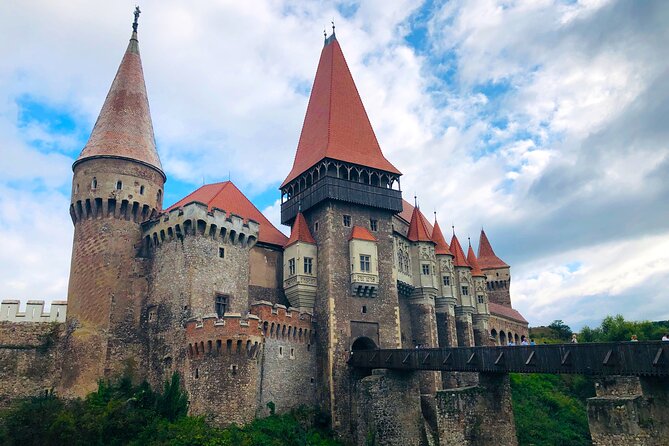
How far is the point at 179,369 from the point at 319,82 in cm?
2236

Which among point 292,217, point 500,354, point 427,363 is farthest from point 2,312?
point 500,354

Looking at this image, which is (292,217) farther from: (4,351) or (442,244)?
(4,351)

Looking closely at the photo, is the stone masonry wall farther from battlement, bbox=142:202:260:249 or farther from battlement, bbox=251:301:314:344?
battlement, bbox=251:301:314:344

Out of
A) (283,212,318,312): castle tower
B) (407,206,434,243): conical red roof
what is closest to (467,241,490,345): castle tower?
(407,206,434,243): conical red roof

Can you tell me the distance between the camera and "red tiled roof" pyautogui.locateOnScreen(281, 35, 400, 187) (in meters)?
36.1

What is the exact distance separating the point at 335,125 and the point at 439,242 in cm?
1177

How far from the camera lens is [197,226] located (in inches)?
1173

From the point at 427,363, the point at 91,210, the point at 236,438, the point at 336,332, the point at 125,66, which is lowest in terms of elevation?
the point at 236,438

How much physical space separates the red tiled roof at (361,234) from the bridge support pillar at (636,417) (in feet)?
54.4

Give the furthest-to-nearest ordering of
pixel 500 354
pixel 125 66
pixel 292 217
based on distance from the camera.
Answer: pixel 292 217
pixel 125 66
pixel 500 354

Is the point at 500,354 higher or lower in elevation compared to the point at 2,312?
lower

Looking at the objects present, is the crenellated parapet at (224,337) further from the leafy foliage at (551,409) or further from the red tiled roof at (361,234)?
the leafy foliage at (551,409)

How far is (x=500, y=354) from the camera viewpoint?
78.8ft

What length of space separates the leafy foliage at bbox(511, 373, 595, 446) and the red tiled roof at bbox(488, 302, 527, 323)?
8.79 meters
